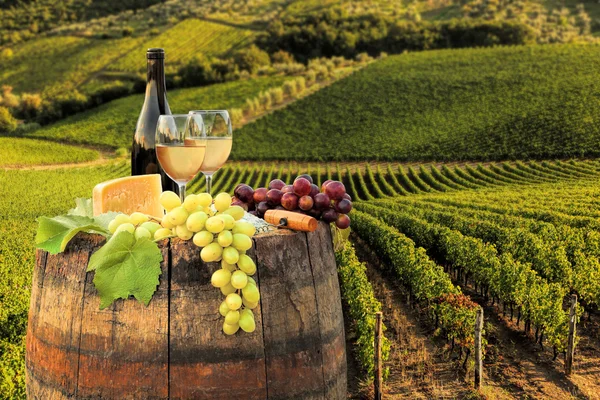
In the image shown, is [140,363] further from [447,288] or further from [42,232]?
[447,288]

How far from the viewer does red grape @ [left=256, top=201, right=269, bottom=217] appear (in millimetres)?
2652

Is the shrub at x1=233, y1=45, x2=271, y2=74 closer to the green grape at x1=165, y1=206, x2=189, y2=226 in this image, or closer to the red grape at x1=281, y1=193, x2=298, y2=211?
the red grape at x1=281, y1=193, x2=298, y2=211

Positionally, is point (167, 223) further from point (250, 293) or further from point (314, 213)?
point (314, 213)

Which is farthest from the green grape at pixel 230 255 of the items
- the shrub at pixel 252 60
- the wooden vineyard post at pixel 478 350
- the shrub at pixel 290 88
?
the shrub at pixel 252 60

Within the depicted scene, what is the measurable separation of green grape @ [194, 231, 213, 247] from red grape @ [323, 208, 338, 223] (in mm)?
571

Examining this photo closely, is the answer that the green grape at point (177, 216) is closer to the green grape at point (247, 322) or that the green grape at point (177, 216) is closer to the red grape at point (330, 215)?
the green grape at point (247, 322)

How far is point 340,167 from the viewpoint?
48219 millimetres

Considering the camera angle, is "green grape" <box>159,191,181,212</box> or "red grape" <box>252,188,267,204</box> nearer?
"green grape" <box>159,191,181,212</box>

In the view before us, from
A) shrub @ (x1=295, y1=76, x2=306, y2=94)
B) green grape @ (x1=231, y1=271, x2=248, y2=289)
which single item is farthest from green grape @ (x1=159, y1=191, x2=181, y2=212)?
shrub @ (x1=295, y1=76, x2=306, y2=94)

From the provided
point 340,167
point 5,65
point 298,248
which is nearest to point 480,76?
point 340,167

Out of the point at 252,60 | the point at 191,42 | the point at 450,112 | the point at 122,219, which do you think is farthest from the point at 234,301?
the point at 191,42

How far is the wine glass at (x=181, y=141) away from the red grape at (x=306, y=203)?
0.55 metres

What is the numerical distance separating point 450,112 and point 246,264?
58.7 meters

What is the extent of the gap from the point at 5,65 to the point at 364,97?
44978mm
